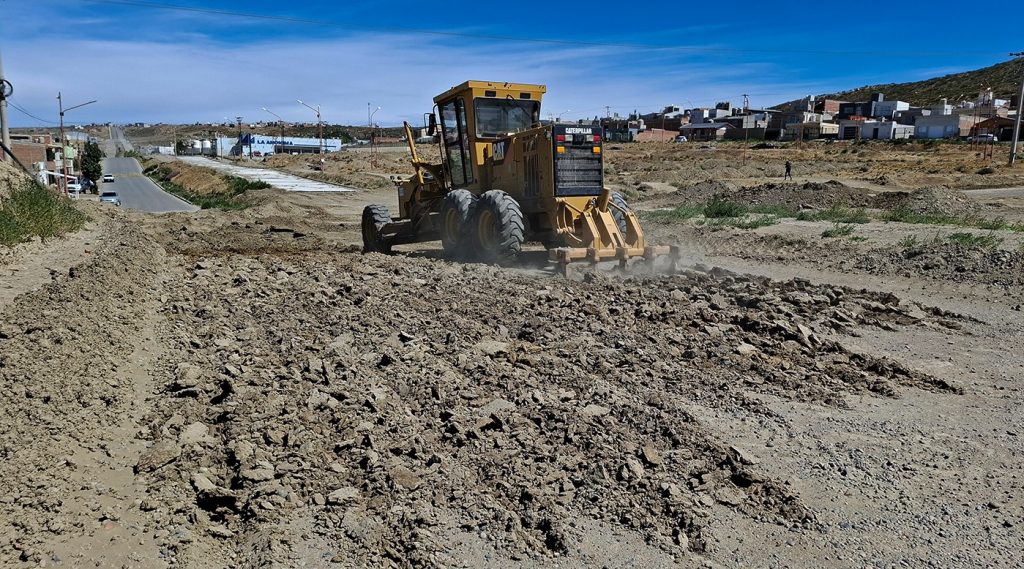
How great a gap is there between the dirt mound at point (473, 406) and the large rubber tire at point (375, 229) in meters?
4.45

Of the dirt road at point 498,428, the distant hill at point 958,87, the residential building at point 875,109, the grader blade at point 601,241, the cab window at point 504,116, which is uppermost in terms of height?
the distant hill at point 958,87

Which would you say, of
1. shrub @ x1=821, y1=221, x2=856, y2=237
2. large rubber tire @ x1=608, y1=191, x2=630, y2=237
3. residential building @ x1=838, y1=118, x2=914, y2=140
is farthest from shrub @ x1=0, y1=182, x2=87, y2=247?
residential building @ x1=838, y1=118, x2=914, y2=140

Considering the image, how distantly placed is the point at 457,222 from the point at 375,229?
2308mm

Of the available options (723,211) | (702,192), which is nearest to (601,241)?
(723,211)

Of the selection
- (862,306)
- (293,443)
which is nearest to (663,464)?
(293,443)

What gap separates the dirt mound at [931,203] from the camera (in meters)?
22.1

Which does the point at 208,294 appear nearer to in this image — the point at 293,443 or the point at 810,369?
the point at 293,443

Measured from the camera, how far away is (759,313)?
8.68 meters

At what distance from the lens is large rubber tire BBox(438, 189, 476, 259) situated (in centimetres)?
1234

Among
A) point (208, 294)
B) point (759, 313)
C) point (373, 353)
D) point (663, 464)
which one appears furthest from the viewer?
point (208, 294)

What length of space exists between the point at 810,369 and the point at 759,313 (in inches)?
72.5

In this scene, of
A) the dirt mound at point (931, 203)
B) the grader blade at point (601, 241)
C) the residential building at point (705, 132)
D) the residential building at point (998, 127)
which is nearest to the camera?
the grader blade at point (601, 241)

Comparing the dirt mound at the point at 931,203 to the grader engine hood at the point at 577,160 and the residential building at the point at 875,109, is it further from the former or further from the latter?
the residential building at the point at 875,109

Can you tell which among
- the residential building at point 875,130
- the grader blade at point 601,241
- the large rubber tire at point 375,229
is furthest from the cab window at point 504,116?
the residential building at point 875,130
